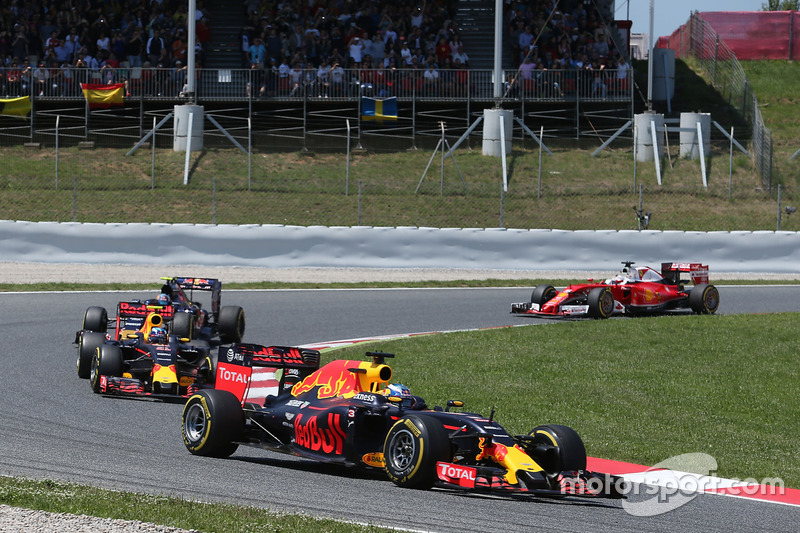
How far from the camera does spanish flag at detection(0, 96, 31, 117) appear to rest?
3031 cm

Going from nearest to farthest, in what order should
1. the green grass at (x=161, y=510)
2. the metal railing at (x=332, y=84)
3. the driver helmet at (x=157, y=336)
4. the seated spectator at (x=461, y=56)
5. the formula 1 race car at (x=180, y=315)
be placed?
the green grass at (x=161, y=510) < the driver helmet at (x=157, y=336) < the formula 1 race car at (x=180, y=315) < the metal railing at (x=332, y=84) < the seated spectator at (x=461, y=56)

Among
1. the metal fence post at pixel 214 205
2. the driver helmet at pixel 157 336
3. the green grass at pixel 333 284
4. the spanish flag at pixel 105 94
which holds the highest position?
the spanish flag at pixel 105 94

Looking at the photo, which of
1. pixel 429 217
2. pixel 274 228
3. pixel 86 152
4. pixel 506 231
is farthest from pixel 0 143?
pixel 506 231

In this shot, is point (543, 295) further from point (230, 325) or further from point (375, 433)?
point (375, 433)

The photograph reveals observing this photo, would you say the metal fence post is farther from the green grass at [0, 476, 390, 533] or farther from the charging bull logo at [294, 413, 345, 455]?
the green grass at [0, 476, 390, 533]

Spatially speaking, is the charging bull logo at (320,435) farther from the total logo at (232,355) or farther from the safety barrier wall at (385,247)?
the safety barrier wall at (385,247)

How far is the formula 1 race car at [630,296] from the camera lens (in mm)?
19234

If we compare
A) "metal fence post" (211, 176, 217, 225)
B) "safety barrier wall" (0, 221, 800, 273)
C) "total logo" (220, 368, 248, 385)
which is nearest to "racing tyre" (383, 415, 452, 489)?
"total logo" (220, 368, 248, 385)

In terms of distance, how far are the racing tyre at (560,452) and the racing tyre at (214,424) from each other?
2428 millimetres

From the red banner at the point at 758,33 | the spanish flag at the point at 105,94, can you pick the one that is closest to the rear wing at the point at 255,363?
the spanish flag at the point at 105,94

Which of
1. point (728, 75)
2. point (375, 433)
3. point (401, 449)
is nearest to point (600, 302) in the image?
point (375, 433)

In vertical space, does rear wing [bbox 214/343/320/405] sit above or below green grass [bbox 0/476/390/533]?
above

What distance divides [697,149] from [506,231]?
8.71m
